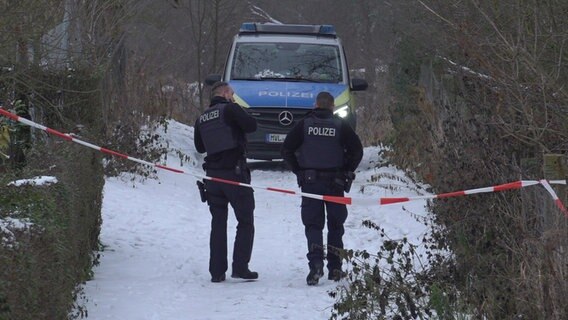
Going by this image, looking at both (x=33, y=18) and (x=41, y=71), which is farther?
(x=41, y=71)

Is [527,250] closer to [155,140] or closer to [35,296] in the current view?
[35,296]

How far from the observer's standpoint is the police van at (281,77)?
1622 cm

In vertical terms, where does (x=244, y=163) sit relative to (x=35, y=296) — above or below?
above

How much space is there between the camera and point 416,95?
15.6m

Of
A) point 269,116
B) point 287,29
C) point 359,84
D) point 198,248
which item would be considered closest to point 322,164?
point 198,248

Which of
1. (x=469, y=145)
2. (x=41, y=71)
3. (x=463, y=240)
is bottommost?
(x=463, y=240)

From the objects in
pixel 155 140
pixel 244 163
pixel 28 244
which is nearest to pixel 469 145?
pixel 244 163

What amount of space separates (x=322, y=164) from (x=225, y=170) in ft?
2.81

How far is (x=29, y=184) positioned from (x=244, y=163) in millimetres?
3414

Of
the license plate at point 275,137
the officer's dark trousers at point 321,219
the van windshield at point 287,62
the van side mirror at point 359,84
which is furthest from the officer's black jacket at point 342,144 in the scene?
the van windshield at point 287,62

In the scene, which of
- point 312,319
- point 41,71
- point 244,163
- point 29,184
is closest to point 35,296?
point 29,184

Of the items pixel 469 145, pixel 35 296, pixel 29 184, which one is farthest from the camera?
pixel 469 145

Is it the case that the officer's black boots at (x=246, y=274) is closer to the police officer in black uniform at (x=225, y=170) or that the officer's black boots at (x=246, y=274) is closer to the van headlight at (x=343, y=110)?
the police officer in black uniform at (x=225, y=170)

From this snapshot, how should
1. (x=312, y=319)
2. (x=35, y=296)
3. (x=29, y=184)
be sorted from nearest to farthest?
(x=35, y=296)
(x=29, y=184)
(x=312, y=319)
